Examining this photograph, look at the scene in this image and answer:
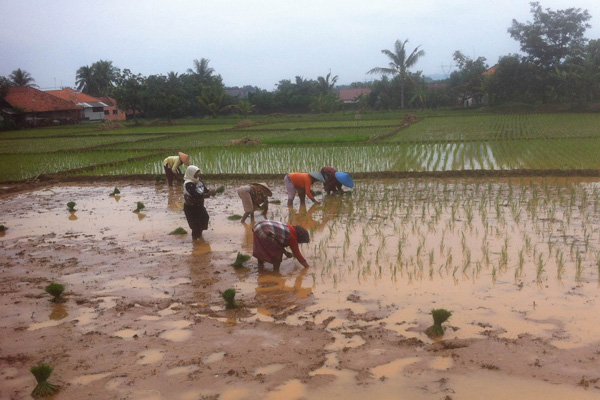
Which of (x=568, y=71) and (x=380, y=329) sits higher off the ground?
(x=568, y=71)

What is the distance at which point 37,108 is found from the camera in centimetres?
3528

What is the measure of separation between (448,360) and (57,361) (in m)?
2.53

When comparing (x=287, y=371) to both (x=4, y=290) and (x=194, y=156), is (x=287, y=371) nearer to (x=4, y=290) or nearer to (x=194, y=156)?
(x=4, y=290)

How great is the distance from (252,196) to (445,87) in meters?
33.4

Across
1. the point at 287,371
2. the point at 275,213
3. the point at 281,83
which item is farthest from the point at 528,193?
the point at 281,83

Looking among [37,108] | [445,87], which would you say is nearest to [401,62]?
[445,87]

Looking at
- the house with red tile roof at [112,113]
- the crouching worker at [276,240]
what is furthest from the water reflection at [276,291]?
the house with red tile roof at [112,113]

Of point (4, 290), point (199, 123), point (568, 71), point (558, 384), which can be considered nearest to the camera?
point (558, 384)

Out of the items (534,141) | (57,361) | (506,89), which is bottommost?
(57,361)

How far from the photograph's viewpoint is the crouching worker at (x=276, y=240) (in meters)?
5.31

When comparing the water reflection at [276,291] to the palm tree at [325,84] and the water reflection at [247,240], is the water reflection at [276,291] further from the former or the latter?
the palm tree at [325,84]

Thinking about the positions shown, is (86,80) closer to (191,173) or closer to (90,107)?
(90,107)

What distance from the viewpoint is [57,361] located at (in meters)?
3.77

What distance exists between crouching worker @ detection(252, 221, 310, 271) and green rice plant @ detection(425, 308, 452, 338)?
167cm
